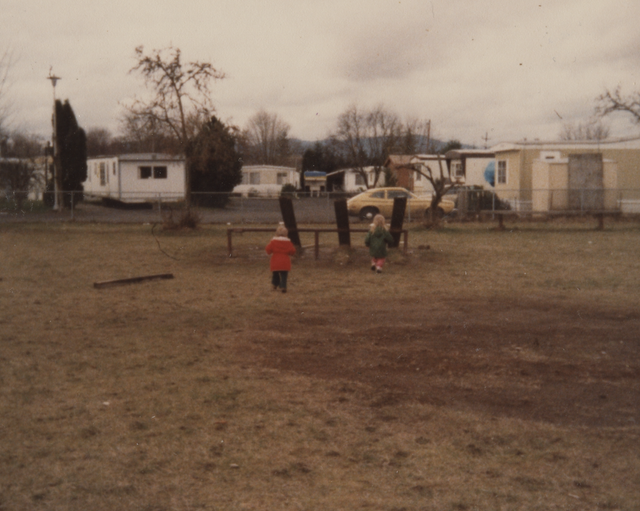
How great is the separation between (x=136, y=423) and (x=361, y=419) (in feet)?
5.32

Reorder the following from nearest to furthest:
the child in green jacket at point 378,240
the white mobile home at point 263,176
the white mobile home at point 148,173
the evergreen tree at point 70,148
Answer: the child in green jacket at point 378,240 < the evergreen tree at point 70,148 < the white mobile home at point 148,173 < the white mobile home at point 263,176

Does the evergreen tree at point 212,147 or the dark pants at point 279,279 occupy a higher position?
the evergreen tree at point 212,147

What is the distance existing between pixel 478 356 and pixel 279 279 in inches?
209

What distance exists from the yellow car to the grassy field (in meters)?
17.1

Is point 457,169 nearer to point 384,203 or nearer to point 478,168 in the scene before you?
point 478,168

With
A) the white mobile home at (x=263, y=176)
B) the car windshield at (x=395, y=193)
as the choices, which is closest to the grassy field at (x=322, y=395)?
the car windshield at (x=395, y=193)

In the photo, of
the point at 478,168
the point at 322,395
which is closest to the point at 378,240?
the point at 322,395

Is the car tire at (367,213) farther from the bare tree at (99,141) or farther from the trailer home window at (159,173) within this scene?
the bare tree at (99,141)

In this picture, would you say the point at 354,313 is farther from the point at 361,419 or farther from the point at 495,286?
the point at 361,419

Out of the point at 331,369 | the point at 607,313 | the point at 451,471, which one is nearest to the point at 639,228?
the point at 607,313

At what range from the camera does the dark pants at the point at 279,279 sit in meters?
11.3

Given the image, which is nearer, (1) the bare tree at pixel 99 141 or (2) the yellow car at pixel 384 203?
(2) the yellow car at pixel 384 203

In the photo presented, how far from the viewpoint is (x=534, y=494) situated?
3.77 metres

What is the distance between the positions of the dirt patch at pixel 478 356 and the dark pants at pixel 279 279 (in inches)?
78.4
